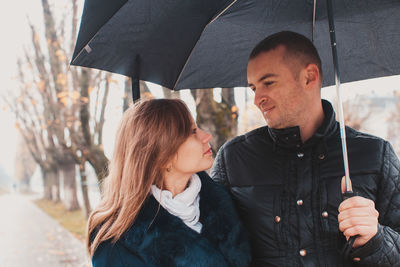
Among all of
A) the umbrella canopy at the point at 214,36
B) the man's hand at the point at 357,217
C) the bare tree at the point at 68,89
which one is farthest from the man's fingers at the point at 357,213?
the bare tree at the point at 68,89

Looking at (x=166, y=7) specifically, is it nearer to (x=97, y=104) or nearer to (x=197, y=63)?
(x=197, y=63)

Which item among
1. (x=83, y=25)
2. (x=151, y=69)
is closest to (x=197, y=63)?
(x=151, y=69)

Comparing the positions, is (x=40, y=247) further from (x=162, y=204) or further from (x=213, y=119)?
(x=162, y=204)

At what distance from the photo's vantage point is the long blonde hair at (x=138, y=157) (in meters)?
2.38

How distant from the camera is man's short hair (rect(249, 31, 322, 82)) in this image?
2.70 m

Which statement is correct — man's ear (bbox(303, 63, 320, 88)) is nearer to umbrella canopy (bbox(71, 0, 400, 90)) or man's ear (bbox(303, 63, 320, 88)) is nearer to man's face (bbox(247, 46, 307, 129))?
man's face (bbox(247, 46, 307, 129))

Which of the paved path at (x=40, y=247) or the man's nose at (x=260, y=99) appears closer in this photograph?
the man's nose at (x=260, y=99)

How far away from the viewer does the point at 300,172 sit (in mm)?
2461

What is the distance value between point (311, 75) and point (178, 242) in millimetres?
1344

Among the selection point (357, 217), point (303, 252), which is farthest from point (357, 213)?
point (303, 252)

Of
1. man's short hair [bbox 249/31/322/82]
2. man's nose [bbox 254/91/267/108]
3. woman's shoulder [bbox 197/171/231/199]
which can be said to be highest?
man's short hair [bbox 249/31/322/82]

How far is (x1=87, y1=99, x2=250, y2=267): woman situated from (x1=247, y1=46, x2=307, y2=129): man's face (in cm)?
44

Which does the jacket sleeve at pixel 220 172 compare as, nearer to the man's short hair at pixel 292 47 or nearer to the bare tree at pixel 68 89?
the man's short hair at pixel 292 47

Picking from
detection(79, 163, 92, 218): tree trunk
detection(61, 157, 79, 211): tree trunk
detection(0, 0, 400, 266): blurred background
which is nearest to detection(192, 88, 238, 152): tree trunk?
detection(0, 0, 400, 266): blurred background
